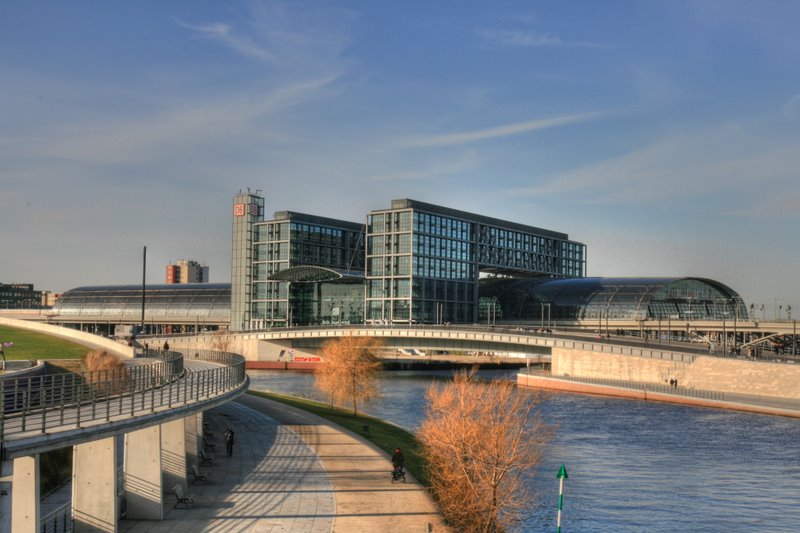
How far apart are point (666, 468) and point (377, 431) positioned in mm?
20285

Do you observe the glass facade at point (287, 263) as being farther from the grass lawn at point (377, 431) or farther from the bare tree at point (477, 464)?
the bare tree at point (477, 464)

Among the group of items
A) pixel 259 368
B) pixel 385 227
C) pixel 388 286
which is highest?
pixel 385 227

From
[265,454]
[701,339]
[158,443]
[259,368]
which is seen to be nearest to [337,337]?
[259,368]

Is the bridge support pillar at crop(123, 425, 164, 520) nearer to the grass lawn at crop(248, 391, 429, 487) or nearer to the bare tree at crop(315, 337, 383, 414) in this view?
the grass lawn at crop(248, 391, 429, 487)

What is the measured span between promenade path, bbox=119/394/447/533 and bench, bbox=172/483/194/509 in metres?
0.36

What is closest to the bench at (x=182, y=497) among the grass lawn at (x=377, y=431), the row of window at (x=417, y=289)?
the grass lawn at (x=377, y=431)

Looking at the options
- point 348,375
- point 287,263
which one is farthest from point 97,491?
point 287,263

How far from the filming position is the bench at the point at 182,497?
36719 millimetres

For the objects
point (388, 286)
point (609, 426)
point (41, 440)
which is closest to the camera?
point (41, 440)

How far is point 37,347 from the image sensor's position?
4242 inches

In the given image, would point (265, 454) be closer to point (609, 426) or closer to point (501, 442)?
point (501, 442)

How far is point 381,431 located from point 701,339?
368 ft

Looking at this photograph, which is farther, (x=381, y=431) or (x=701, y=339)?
(x=701, y=339)

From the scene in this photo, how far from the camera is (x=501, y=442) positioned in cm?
3453
